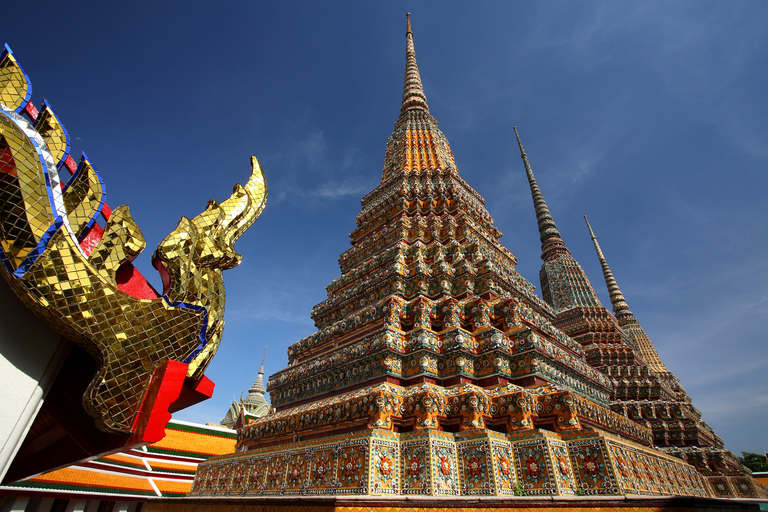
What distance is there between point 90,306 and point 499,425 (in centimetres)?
498

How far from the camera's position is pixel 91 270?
2.02 m

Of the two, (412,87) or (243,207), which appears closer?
(243,207)

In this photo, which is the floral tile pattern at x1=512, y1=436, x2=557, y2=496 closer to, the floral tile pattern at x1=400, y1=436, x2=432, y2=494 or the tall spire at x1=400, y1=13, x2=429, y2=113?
the floral tile pattern at x1=400, y1=436, x2=432, y2=494

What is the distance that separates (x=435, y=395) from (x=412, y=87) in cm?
1388

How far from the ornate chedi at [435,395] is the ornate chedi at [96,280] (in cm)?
283

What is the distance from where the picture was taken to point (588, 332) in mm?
15359

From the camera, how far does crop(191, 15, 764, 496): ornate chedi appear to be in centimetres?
444

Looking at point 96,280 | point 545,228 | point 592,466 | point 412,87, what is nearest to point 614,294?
point 545,228

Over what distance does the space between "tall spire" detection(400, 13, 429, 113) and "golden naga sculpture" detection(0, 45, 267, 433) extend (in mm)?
14339

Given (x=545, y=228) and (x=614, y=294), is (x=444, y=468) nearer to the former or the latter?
(x=545, y=228)

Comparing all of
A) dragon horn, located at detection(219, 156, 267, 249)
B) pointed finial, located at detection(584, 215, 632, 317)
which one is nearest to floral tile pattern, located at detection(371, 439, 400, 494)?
dragon horn, located at detection(219, 156, 267, 249)

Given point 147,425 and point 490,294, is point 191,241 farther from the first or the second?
point 490,294

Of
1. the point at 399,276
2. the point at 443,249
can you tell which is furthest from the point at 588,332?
the point at 399,276

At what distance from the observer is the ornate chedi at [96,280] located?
1837 millimetres
